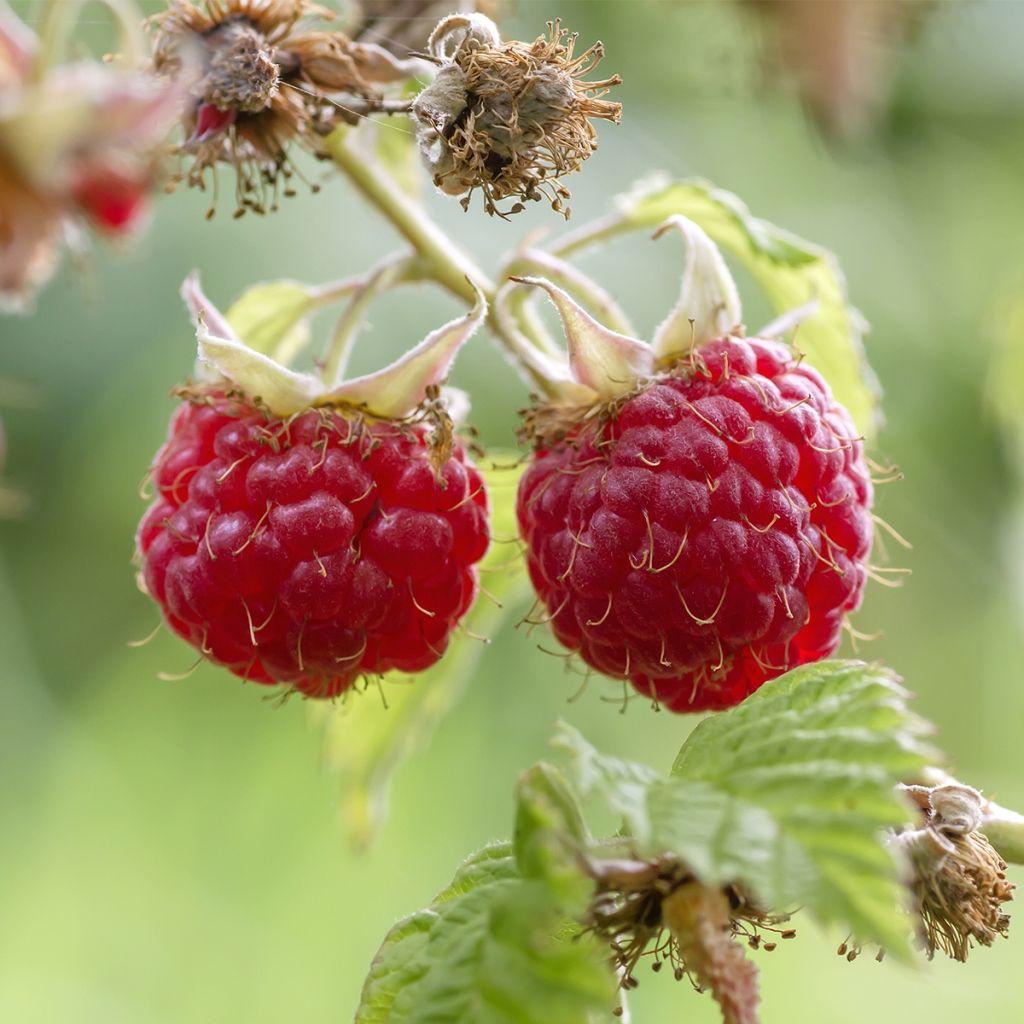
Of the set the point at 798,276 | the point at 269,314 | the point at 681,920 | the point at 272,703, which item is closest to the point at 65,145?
the point at 681,920

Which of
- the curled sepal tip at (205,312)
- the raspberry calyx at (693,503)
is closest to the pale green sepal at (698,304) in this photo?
the raspberry calyx at (693,503)

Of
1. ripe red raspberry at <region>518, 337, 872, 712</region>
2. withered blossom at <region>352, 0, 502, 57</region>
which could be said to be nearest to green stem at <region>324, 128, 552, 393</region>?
withered blossom at <region>352, 0, 502, 57</region>

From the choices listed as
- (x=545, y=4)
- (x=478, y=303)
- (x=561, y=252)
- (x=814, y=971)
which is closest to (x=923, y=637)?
(x=814, y=971)

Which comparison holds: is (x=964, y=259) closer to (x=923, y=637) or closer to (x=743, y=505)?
(x=923, y=637)

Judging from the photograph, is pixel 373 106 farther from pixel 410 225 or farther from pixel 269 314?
pixel 269 314

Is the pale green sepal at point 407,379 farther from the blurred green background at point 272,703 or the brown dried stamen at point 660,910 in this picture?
the blurred green background at point 272,703

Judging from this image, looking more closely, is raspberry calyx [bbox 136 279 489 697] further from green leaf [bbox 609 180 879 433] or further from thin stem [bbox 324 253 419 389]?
green leaf [bbox 609 180 879 433]
